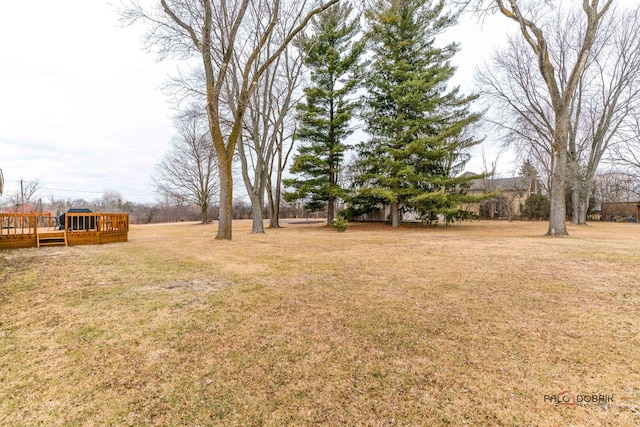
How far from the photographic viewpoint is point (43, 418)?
1566mm

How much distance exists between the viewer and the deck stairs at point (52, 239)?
8.30 meters

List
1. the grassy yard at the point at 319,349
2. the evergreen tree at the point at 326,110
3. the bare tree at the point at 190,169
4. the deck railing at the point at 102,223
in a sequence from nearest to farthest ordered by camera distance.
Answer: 1. the grassy yard at the point at 319,349
2. the deck railing at the point at 102,223
3. the evergreen tree at the point at 326,110
4. the bare tree at the point at 190,169

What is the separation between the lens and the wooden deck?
7926 mm

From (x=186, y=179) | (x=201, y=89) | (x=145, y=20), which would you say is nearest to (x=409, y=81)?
(x=201, y=89)

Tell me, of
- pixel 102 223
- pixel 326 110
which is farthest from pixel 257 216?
pixel 326 110

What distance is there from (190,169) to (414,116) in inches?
855

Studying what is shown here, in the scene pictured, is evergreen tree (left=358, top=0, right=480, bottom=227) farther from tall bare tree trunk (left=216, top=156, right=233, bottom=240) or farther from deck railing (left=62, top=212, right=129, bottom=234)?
deck railing (left=62, top=212, right=129, bottom=234)

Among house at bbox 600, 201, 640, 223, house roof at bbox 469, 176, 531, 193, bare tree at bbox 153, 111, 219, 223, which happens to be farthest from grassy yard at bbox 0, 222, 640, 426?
house at bbox 600, 201, 640, 223

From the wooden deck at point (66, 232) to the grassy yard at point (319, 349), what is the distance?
4.94m

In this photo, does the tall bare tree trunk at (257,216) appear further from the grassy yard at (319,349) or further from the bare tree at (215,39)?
the grassy yard at (319,349)

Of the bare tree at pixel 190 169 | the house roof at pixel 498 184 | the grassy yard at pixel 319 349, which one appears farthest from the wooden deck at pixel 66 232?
the house roof at pixel 498 184

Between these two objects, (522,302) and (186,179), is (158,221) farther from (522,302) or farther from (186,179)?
(522,302)

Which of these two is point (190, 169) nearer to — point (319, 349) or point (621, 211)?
point (319, 349)

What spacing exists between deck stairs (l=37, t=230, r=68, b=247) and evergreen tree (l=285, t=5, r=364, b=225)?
10903 mm
